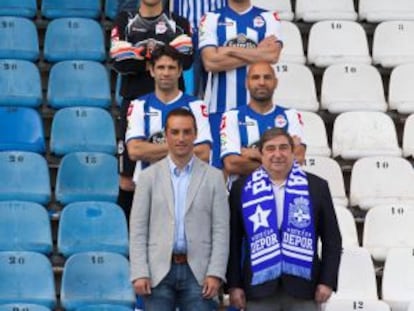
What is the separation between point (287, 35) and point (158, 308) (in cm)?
383

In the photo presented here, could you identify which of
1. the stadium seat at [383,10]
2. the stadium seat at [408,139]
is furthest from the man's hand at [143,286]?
the stadium seat at [383,10]

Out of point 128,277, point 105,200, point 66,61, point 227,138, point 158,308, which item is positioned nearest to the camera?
point 158,308

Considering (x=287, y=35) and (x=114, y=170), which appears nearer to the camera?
(x=114, y=170)

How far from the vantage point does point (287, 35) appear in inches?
449

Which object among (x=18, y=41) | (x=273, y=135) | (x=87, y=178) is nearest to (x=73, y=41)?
(x=18, y=41)

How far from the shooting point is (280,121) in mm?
8828

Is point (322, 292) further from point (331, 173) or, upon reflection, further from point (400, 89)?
point (400, 89)

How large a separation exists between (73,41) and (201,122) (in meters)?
2.69

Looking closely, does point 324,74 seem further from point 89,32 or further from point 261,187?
point 261,187

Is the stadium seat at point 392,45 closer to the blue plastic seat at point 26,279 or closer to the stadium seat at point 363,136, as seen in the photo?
the stadium seat at point 363,136

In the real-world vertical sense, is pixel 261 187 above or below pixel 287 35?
below

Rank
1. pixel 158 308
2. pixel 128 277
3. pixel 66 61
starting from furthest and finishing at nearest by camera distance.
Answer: pixel 66 61 → pixel 128 277 → pixel 158 308

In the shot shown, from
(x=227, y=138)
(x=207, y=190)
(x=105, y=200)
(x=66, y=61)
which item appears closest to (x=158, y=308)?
(x=207, y=190)

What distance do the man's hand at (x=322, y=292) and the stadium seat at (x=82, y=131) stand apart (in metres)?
2.73
